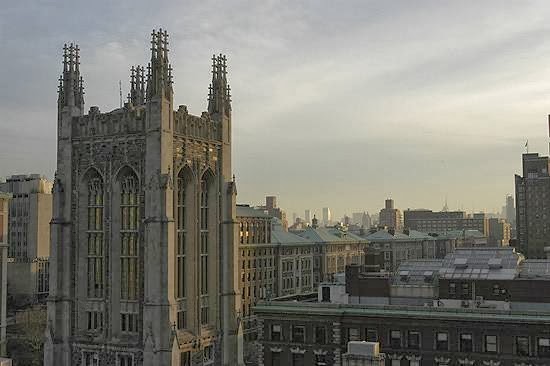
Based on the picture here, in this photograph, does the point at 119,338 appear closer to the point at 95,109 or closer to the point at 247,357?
the point at 95,109

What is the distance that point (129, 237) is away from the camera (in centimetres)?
5600

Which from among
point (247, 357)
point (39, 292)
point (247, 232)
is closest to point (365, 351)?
point (247, 357)

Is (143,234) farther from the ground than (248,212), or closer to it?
closer to it

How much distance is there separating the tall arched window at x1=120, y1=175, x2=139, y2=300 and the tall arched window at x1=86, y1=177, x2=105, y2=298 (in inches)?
86.1

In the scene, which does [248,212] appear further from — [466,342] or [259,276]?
[466,342]

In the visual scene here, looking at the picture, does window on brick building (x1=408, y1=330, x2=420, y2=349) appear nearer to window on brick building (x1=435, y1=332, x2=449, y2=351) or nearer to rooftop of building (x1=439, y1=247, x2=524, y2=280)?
window on brick building (x1=435, y1=332, x2=449, y2=351)

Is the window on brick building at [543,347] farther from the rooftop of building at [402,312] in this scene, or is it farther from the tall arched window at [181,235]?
the tall arched window at [181,235]

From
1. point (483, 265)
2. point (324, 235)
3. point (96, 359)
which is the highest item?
point (324, 235)

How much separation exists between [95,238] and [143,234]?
5.61 meters

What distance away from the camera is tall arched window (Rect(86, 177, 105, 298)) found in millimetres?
57344

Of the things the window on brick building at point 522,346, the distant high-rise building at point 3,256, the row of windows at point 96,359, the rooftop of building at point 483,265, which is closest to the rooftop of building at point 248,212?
the distant high-rise building at point 3,256

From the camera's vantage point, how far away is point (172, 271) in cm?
5391

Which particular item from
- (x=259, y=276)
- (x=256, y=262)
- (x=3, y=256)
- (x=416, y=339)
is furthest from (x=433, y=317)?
(x=259, y=276)

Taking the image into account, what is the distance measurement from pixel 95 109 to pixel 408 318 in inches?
1408
